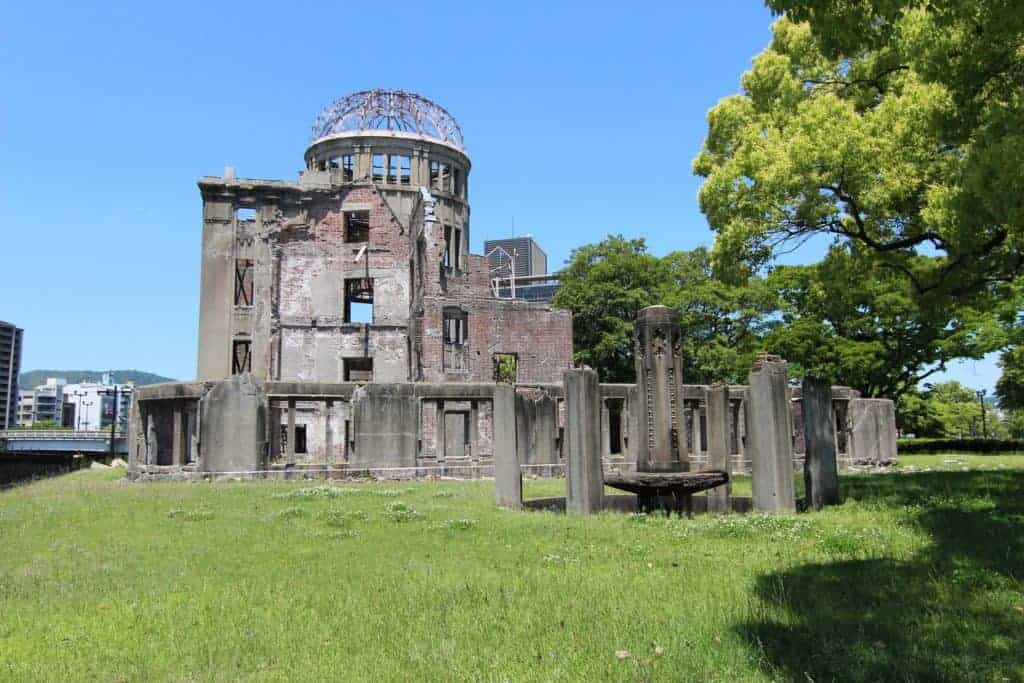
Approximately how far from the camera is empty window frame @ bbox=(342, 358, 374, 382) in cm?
3828

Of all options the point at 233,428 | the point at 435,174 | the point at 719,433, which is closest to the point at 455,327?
the point at 435,174

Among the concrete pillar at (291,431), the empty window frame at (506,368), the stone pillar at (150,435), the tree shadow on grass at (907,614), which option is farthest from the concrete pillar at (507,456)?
the empty window frame at (506,368)

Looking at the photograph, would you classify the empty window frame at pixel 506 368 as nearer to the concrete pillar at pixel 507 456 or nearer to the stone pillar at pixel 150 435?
the stone pillar at pixel 150 435

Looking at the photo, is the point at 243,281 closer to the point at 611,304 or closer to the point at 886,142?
the point at 611,304

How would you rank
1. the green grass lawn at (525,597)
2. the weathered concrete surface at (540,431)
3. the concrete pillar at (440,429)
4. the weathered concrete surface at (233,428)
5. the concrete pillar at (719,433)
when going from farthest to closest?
the concrete pillar at (440,429) → the weathered concrete surface at (540,431) → the weathered concrete surface at (233,428) → the concrete pillar at (719,433) → the green grass lawn at (525,597)

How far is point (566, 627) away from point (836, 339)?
33.7 m

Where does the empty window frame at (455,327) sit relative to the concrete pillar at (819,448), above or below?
above

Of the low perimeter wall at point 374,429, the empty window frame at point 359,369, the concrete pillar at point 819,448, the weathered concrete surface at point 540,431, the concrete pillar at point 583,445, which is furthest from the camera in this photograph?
the empty window frame at point 359,369

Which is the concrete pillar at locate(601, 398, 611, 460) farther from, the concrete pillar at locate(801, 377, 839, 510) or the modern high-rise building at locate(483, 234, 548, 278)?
the modern high-rise building at locate(483, 234, 548, 278)

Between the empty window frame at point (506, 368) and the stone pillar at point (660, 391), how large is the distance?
740 inches

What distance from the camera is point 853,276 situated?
1820 centimetres

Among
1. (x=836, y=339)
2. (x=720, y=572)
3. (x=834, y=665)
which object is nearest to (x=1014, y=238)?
(x=720, y=572)

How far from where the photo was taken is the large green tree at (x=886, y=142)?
9.89 metres

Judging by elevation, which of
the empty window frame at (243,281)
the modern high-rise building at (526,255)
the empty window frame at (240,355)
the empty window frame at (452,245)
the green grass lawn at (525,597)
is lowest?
the green grass lawn at (525,597)
